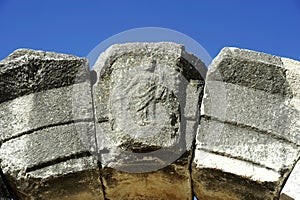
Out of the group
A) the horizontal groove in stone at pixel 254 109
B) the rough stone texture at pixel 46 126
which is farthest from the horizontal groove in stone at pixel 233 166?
the rough stone texture at pixel 46 126

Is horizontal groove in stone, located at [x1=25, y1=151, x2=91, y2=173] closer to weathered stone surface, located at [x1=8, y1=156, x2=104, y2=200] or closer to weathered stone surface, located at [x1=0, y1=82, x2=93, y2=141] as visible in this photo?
weathered stone surface, located at [x1=8, y1=156, x2=104, y2=200]

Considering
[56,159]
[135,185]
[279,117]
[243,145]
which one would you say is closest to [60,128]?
[56,159]

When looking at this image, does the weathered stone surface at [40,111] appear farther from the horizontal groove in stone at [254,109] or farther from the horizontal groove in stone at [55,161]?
the horizontal groove in stone at [254,109]

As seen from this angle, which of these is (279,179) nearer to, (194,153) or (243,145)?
(243,145)

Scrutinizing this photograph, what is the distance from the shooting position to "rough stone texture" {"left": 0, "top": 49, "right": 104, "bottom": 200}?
317 centimetres

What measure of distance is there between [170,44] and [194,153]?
646mm

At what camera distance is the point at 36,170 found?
317 centimetres

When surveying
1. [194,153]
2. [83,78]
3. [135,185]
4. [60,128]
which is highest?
[83,78]

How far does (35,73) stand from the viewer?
3254mm

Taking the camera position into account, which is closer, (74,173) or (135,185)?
(74,173)

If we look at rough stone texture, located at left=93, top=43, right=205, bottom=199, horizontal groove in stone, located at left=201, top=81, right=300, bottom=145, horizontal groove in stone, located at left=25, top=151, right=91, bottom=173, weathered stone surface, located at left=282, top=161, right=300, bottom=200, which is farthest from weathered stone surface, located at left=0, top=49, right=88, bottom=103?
weathered stone surface, located at left=282, top=161, right=300, bottom=200

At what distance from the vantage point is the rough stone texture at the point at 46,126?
317cm

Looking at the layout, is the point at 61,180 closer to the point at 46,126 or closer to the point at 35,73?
the point at 46,126

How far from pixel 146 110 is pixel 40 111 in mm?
597
